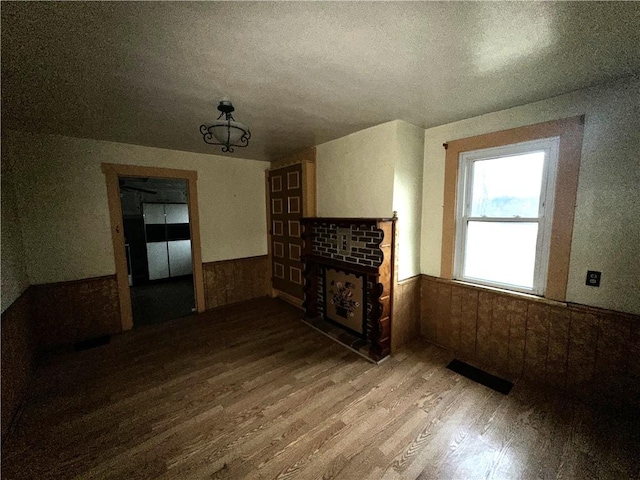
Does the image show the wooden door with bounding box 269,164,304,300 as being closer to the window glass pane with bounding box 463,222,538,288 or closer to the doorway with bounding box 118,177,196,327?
the doorway with bounding box 118,177,196,327

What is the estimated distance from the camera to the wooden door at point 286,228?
3713 millimetres

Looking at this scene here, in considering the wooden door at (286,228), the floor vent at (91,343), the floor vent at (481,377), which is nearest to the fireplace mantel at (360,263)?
the wooden door at (286,228)

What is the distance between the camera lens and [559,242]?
2012 millimetres

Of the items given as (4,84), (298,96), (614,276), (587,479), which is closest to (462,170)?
(614,276)

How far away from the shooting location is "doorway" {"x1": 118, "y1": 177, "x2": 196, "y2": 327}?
529 cm

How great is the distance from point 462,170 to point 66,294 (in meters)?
4.70

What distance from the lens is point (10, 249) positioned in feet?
7.48

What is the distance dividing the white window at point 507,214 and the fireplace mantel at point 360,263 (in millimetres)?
837

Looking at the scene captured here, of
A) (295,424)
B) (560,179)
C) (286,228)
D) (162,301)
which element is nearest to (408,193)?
(560,179)

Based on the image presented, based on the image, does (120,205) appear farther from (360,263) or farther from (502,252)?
(502,252)

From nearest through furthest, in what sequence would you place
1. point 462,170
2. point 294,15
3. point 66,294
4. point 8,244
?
point 294,15, point 8,244, point 462,170, point 66,294

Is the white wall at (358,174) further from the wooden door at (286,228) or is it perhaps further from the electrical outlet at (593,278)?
the electrical outlet at (593,278)

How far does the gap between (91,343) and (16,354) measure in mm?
911

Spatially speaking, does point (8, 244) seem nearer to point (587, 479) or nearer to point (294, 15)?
point (294, 15)
